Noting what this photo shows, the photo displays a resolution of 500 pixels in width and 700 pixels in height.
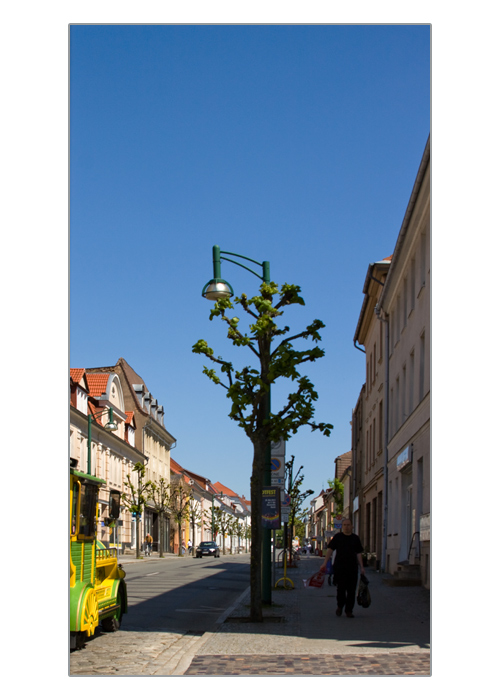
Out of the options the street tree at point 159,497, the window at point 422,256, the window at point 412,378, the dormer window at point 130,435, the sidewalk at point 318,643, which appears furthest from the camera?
the dormer window at point 130,435

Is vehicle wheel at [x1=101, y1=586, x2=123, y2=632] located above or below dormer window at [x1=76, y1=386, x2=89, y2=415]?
below

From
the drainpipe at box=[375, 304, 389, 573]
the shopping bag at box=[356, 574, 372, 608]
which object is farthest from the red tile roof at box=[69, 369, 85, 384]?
the shopping bag at box=[356, 574, 372, 608]

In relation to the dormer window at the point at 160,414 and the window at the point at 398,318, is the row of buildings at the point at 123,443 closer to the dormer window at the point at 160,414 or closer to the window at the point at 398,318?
the dormer window at the point at 160,414

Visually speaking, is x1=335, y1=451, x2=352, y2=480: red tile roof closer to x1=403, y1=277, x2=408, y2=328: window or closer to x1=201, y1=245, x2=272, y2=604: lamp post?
x1=403, y1=277, x2=408, y2=328: window

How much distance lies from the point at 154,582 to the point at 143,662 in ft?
57.1

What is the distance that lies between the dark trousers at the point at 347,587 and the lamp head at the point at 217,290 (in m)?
4.66

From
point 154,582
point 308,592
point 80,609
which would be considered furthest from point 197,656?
point 154,582

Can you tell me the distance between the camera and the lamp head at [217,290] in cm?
1372

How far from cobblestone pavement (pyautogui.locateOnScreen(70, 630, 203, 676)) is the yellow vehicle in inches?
10.9

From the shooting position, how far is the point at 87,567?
10305 millimetres

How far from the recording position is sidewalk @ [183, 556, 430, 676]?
783 cm

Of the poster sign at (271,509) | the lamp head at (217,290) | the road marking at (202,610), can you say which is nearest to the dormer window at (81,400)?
the road marking at (202,610)

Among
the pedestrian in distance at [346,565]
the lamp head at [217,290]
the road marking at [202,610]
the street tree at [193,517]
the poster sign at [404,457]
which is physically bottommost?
the street tree at [193,517]
